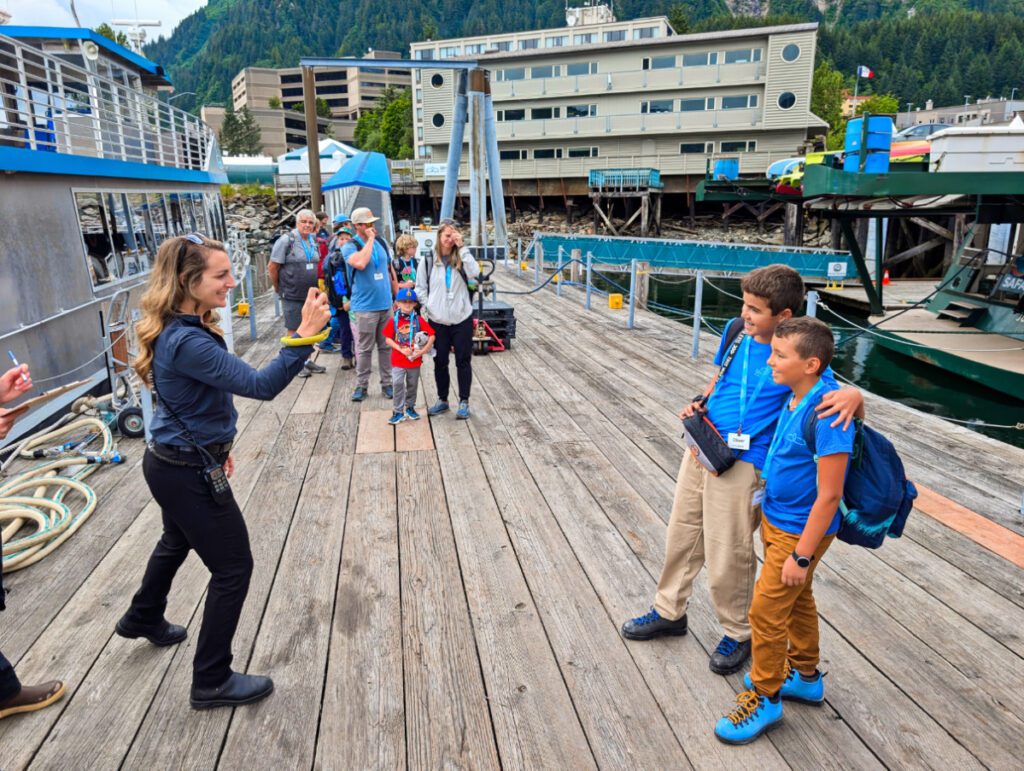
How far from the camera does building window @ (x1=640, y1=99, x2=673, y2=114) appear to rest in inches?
1642

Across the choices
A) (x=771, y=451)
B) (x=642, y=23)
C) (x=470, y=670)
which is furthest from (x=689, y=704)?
(x=642, y=23)

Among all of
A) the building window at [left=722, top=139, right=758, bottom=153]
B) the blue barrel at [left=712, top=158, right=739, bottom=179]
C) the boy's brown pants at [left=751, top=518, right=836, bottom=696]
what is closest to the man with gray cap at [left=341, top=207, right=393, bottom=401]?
the boy's brown pants at [left=751, top=518, right=836, bottom=696]

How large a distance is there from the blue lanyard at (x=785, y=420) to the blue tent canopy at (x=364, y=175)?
738 inches

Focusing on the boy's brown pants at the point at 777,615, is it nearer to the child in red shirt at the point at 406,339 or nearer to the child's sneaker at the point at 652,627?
the child's sneaker at the point at 652,627

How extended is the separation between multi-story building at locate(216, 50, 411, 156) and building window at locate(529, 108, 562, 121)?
226ft

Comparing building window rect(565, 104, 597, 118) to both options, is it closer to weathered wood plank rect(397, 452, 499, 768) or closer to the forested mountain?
weathered wood plank rect(397, 452, 499, 768)

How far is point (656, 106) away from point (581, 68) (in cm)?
532

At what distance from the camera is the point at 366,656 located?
10.2 ft

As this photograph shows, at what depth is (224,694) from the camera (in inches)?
108

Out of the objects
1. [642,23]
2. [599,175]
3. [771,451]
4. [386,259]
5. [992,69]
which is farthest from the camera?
[992,69]

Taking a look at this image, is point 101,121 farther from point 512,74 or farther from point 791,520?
point 512,74

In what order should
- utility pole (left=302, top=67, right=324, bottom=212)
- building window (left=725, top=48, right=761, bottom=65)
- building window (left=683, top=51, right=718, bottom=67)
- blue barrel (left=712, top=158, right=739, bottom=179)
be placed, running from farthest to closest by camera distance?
1. building window (left=683, top=51, right=718, bottom=67)
2. building window (left=725, top=48, right=761, bottom=65)
3. blue barrel (left=712, top=158, right=739, bottom=179)
4. utility pole (left=302, top=67, right=324, bottom=212)

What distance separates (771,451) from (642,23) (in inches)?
2630

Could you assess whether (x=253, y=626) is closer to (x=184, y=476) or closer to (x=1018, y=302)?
(x=184, y=476)
